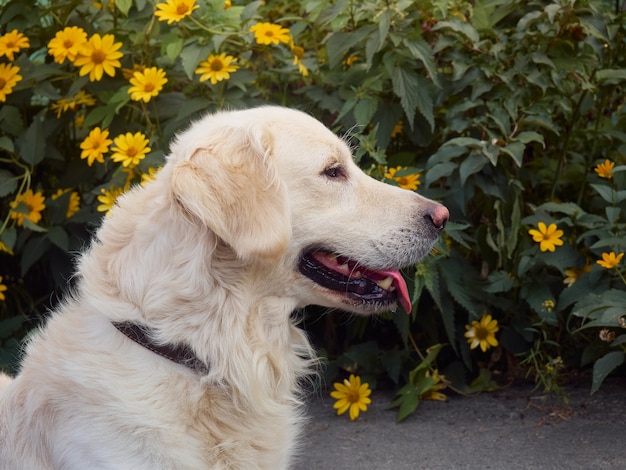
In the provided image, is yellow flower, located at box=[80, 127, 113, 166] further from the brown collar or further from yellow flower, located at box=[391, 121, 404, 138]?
the brown collar

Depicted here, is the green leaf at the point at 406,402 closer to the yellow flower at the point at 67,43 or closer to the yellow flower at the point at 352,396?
the yellow flower at the point at 352,396

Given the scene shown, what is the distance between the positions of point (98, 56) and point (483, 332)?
6.80 ft

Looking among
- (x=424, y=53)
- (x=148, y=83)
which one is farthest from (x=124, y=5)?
(x=424, y=53)

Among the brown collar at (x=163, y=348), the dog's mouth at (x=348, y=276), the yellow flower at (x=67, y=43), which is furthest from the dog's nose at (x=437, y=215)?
the yellow flower at (x=67, y=43)

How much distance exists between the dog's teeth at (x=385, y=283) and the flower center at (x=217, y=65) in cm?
135

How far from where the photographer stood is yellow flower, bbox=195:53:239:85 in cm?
379

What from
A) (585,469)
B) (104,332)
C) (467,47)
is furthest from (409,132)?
(104,332)

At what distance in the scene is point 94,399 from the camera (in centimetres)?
258

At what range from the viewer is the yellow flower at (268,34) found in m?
3.91

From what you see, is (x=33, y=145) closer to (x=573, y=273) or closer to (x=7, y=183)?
(x=7, y=183)

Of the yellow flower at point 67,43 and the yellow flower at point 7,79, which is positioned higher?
the yellow flower at point 67,43

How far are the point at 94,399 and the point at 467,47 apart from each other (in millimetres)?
2276

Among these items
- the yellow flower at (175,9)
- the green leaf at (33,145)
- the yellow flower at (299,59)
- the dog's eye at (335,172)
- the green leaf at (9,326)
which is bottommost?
the green leaf at (9,326)

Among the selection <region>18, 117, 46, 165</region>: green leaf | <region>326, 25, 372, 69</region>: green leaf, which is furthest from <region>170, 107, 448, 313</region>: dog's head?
<region>18, 117, 46, 165</region>: green leaf
